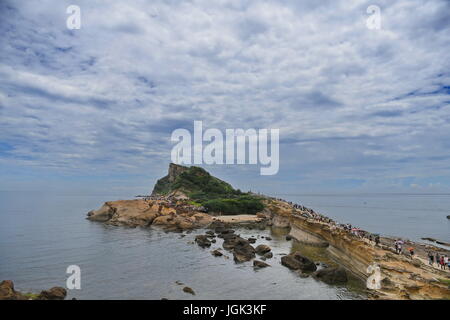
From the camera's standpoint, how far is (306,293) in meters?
27.4

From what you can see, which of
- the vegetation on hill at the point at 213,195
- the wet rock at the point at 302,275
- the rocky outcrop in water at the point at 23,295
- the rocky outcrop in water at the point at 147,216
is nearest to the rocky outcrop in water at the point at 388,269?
the wet rock at the point at 302,275

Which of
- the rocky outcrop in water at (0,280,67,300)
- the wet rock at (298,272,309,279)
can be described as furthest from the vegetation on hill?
the rocky outcrop in water at (0,280,67,300)

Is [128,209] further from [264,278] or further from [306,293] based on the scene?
[306,293]

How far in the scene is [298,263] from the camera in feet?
115

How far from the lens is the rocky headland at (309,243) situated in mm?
26283

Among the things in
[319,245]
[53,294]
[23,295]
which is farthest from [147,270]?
[319,245]

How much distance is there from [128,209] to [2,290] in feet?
173

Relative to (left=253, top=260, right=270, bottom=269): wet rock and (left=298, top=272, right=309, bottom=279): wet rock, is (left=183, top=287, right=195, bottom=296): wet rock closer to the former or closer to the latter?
(left=253, top=260, right=270, bottom=269): wet rock

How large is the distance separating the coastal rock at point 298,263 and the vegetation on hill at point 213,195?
56.4 metres

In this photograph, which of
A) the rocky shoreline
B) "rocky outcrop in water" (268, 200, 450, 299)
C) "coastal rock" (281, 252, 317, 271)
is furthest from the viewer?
"coastal rock" (281, 252, 317, 271)

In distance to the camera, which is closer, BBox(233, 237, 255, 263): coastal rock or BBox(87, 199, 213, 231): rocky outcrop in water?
BBox(233, 237, 255, 263): coastal rock

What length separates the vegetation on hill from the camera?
308 feet

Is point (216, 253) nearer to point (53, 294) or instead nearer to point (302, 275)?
point (302, 275)
